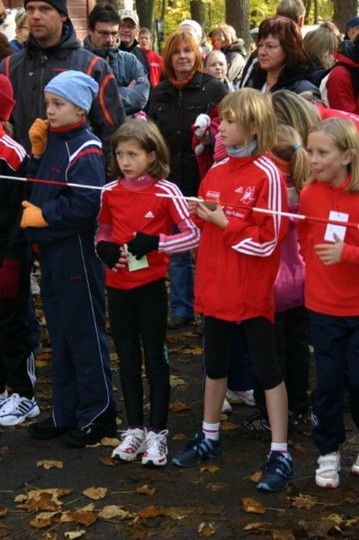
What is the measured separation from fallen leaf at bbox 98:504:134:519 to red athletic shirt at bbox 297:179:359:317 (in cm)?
144

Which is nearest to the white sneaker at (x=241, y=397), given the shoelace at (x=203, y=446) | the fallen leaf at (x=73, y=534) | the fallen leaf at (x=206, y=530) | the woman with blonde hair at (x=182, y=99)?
the shoelace at (x=203, y=446)

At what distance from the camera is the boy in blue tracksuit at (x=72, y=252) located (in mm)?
6195

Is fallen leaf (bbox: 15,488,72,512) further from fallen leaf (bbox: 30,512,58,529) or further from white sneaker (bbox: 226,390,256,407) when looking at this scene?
white sneaker (bbox: 226,390,256,407)

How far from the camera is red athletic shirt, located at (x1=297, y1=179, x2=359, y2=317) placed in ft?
18.0

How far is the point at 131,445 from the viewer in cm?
620

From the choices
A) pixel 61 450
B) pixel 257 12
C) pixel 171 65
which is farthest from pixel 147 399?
pixel 257 12

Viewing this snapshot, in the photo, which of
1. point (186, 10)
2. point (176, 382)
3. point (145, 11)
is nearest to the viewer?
point (176, 382)

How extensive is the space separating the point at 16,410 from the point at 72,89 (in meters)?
2.16

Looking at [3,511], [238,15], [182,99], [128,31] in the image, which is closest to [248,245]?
[3,511]

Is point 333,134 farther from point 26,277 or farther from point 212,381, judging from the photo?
point 26,277

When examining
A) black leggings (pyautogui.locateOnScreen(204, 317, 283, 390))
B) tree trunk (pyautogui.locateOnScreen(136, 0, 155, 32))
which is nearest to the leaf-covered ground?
black leggings (pyautogui.locateOnScreen(204, 317, 283, 390))

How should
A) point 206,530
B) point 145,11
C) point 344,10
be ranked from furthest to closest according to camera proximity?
point 145,11, point 344,10, point 206,530

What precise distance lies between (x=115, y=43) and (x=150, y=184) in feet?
15.9

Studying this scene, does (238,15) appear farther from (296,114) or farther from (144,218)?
(144,218)
